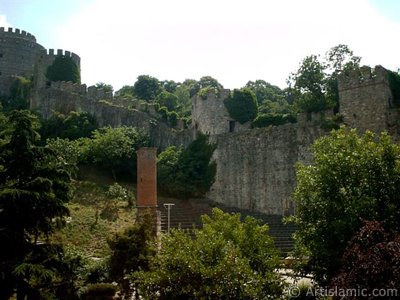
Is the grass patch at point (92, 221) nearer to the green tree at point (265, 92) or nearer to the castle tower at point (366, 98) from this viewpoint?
the castle tower at point (366, 98)

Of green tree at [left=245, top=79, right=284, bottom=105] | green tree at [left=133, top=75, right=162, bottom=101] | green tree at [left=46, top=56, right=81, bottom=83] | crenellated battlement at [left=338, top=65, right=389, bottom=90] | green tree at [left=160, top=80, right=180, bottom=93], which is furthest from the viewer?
green tree at [left=160, top=80, right=180, bottom=93]

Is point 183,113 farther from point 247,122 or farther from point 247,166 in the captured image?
point 247,166

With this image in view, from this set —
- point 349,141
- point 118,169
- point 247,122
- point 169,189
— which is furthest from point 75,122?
point 349,141

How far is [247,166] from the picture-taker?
97.5 feet

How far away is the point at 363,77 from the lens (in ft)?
77.2

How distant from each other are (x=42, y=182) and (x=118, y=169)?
21.4 metres

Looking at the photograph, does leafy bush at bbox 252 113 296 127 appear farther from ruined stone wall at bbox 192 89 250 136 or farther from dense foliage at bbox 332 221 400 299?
dense foliage at bbox 332 221 400 299

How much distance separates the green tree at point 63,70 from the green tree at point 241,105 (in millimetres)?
17325

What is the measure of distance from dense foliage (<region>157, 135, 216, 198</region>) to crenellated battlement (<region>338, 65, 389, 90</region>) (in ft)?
36.0

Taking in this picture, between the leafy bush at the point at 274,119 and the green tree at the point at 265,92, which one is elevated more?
the green tree at the point at 265,92

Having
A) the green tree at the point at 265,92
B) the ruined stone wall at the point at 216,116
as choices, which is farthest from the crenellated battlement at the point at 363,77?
the green tree at the point at 265,92

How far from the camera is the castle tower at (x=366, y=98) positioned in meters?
22.7

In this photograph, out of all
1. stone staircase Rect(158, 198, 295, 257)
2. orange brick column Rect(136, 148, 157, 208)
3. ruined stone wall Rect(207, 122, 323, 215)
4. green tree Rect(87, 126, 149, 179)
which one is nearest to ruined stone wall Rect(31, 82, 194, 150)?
green tree Rect(87, 126, 149, 179)

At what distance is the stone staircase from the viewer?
2316cm
